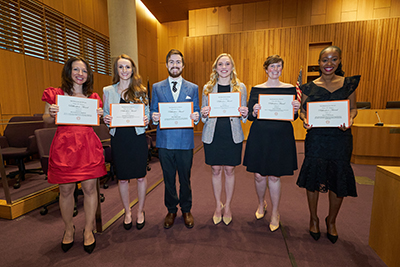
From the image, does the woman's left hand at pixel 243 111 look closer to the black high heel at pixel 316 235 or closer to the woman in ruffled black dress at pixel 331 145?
the woman in ruffled black dress at pixel 331 145

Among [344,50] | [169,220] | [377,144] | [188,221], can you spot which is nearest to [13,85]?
[169,220]

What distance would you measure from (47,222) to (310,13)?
398 inches

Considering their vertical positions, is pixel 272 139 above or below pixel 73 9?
below

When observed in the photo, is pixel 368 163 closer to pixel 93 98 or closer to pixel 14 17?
pixel 93 98

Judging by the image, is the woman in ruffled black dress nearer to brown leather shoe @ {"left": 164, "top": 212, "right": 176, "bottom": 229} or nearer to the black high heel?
the black high heel

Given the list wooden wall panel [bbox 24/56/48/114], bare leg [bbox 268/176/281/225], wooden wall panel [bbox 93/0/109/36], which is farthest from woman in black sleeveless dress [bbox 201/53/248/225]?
wooden wall panel [bbox 93/0/109/36]

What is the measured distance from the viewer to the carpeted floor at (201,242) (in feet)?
5.30

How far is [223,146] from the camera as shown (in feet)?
6.36

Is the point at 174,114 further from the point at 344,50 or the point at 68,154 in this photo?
→ the point at 344,50

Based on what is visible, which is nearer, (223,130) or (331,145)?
(331,145)

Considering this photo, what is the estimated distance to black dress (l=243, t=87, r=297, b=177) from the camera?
72.8 inches

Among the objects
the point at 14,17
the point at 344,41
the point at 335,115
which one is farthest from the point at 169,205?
the point at 344,41

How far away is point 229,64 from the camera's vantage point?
72.6 inches

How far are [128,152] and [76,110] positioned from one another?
1.91 ft
